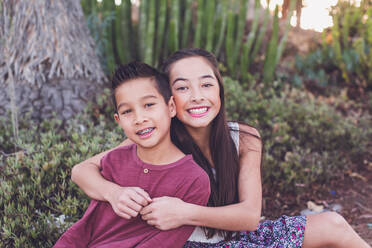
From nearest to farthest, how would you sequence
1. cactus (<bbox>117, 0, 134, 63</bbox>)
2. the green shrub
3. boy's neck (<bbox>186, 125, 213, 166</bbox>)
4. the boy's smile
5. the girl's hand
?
the girl's hand
the boy's smile
boy's neck (<bbox>186, 125, 213, 166</bbox>)
the green shrub
cactus (<bbox>117, 0, 134, 63</bbox>)

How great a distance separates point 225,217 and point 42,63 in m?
2.94

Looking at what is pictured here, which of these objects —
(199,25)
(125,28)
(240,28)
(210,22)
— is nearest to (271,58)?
(240,28)

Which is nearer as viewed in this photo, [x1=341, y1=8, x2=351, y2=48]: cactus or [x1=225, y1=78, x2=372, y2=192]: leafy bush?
[x1=225, y1=78, x2=372, y2=192]: leafy bush

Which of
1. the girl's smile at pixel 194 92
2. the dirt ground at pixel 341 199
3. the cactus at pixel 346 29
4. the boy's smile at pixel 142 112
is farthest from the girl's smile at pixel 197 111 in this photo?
the cactus at pixel 346 29

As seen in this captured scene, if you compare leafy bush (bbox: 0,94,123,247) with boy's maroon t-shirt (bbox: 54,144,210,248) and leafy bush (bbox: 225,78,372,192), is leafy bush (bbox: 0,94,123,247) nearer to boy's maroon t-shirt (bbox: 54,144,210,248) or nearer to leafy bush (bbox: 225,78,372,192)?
boy's maroon t-shirt (bbox: 54,144,210,248)

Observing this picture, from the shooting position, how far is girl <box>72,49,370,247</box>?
1.86 metres

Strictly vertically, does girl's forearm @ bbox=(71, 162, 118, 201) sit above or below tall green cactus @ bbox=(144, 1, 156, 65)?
below

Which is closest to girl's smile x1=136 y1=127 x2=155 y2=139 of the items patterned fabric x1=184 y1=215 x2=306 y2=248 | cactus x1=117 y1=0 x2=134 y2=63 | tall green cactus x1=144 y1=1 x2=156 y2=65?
patterned fabric x1=184 y1=215 x2=306 y2=248

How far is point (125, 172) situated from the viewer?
1.78 metres

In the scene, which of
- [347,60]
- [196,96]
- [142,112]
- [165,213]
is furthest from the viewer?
[347,60]

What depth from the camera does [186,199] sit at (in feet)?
5.55

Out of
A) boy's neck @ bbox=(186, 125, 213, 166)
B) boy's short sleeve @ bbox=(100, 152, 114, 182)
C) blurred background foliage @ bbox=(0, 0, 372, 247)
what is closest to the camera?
boy's short sleeve @ bbox=(100, 152, 114, 182)

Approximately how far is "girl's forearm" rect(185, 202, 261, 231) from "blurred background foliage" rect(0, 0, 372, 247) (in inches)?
41.6

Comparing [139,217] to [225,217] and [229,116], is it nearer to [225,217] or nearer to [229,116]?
[225,217]
